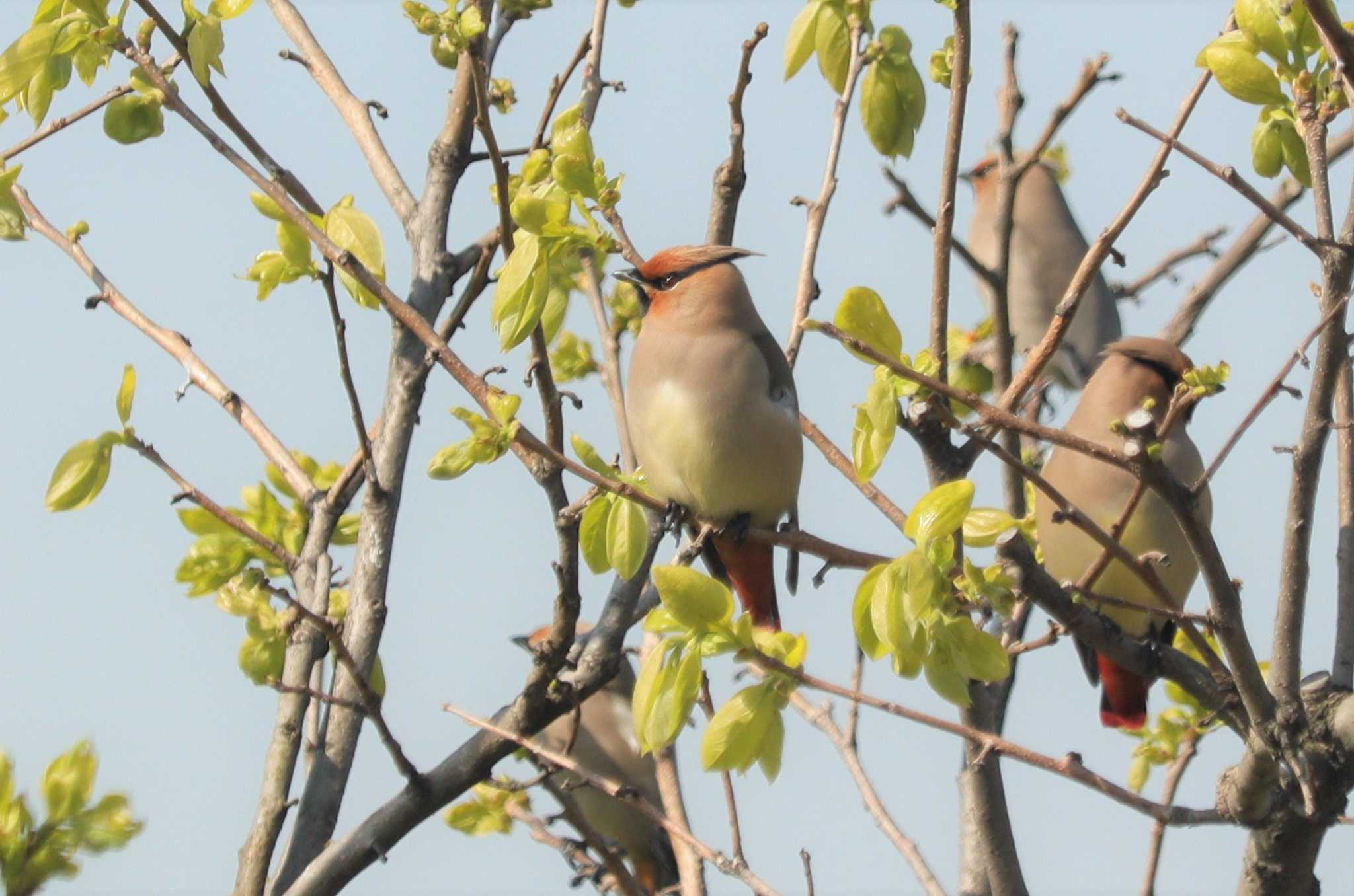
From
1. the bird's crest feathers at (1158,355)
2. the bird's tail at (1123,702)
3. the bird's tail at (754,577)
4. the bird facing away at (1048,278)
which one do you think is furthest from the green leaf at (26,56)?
the bird facing away at (1048,278)

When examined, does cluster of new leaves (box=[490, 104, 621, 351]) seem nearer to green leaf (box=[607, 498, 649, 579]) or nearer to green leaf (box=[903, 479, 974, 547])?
green leaf (box=[607, 498, 649, 579])

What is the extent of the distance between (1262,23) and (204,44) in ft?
5.39

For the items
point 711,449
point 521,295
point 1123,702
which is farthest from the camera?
point 1123,702

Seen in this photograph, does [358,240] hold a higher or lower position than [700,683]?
higher

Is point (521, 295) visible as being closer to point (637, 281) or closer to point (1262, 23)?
point (1262, 23)

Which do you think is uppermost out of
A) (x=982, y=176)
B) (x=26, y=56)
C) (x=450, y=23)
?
(x=982, y=176)

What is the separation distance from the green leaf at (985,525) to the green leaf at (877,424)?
15 centimetres

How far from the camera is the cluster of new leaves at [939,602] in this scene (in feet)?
6.54

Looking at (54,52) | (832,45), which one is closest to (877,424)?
(832,45)

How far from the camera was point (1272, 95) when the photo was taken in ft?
8.01

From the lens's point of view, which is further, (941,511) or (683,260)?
(683,260)

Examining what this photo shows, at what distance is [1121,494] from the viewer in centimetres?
442

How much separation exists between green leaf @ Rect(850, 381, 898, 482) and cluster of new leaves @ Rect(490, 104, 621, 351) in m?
0.44

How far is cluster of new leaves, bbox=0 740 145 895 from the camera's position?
9.82 feet
